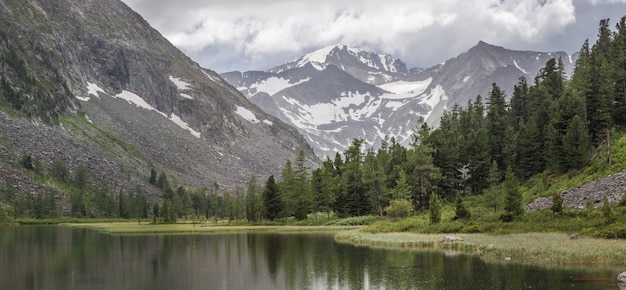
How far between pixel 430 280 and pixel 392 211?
6122 centimetres

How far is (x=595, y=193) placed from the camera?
74.0m

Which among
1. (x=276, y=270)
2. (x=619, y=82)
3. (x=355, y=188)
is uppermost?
(x=619, y=82)

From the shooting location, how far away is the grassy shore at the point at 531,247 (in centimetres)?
4841

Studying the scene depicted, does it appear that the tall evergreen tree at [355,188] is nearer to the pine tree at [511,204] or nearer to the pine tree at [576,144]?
the pine tree at [576,144]

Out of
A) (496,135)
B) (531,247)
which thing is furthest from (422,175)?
(531,247)

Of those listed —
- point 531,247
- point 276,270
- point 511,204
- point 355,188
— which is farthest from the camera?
point 355,188

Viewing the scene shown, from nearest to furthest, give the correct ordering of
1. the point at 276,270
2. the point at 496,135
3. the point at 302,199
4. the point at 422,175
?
the point at 276,270, the point at 422,175, the point at 496,135, the point at 302,199

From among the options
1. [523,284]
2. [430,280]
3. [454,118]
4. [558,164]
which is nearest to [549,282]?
[523,284]

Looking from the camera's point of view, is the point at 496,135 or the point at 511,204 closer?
the point at 511,204

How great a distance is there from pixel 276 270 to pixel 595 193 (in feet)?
155

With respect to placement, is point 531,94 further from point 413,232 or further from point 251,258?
point 251,258

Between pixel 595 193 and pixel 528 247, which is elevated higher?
pixel 595 193

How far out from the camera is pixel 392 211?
344 ft

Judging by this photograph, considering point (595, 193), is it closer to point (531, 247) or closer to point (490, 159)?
point (531, 247)
